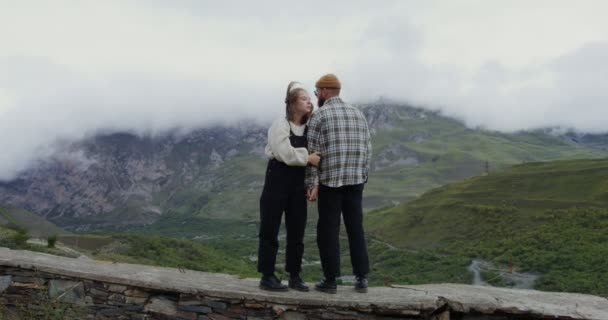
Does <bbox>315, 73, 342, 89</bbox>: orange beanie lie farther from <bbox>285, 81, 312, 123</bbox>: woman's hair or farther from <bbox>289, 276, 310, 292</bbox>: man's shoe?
<bbox>289, 276, 310, 292</bbox>: man's shoe

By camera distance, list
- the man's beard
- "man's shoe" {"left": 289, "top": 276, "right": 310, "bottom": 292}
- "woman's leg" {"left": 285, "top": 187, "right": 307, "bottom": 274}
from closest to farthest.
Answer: "woman's leg" {"left": 285, "top": 187, "right": 307, "bottom": 274}, "man's shoe" {"left": 289, "top": 276, "right": 310, "bottom": 292}, the man's beard

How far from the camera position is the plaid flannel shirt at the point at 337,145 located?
8.48m

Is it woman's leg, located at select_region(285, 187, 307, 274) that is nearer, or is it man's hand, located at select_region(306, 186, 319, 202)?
man's hand, located at select_region(306, 186, 319, 202)

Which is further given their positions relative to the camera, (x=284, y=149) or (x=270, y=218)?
(x=270, y=218)

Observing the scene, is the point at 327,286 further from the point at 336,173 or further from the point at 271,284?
the point at 336,173

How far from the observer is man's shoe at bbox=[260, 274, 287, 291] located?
872cm

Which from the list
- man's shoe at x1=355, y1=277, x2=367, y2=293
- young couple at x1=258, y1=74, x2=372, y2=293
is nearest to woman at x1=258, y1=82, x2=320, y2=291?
young couple at x1=258, y1=74, x2=372, y2=293

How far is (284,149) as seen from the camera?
8211 mm

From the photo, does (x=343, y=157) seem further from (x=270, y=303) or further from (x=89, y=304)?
(x=89, y=304)

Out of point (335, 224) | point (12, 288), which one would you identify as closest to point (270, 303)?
point (335, 224)

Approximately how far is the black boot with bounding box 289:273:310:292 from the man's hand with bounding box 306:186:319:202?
1380mm

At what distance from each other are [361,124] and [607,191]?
101 meters

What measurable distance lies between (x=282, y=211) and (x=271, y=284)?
48.4 inches

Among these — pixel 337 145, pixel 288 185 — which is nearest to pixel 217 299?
pixel 288 185
